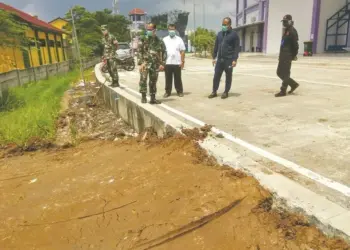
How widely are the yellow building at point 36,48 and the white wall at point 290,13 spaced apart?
820 inches

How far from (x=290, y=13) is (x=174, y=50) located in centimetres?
2563

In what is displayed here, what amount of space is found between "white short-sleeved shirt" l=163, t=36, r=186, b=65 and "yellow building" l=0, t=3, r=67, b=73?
797 cm

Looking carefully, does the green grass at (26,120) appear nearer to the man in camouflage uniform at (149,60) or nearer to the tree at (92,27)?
the man in camouflage uniform at (149,60)

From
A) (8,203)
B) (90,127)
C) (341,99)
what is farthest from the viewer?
(90,127)

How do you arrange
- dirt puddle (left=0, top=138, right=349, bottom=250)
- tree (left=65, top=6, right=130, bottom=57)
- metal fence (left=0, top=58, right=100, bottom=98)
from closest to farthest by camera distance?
dirt puddle (left=0, top=138, right=349, bottom=250) → metal fence (left=0, top=58, right=100, bottom=98) → tree (left=65, top=6, right=130, bottom=57)

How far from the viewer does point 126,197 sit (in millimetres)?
3199

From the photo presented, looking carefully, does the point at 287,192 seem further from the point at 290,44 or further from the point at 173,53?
the point at 173,53

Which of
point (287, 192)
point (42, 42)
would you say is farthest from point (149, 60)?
point (42, 42)

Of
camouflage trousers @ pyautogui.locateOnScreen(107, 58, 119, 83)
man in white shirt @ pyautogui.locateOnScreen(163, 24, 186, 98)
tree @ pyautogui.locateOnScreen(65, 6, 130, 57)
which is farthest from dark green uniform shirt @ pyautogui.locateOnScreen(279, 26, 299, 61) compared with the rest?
tree @ pyautogui.locateOnScreen(65, 6, 130, 57)

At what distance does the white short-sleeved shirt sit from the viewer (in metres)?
7.59

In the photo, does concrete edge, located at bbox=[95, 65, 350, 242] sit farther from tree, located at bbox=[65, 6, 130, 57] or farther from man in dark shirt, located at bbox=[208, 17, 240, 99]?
tree, located at bbox=[65, 6, 130, 57]

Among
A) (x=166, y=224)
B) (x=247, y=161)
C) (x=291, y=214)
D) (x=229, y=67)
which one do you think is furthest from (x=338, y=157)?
(x=229, y=67)

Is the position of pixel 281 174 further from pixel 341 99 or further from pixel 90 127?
pixel 90 127

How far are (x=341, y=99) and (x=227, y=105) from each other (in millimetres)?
2398
